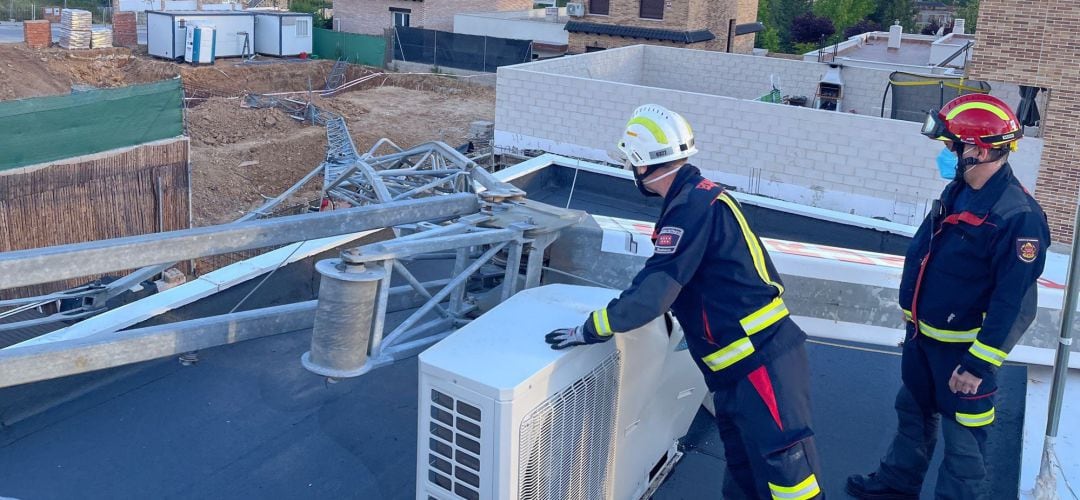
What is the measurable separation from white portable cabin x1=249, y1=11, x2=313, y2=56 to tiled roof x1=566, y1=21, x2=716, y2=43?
49.0ft

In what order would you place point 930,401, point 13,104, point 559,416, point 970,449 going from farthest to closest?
point 13,104, point 930,401, point 970,449, point 559,416

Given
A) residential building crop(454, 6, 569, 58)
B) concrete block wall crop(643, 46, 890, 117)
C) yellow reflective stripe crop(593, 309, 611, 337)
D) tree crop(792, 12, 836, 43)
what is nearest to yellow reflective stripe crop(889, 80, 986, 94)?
concrete block wall crop(643, 46, 890, 117)

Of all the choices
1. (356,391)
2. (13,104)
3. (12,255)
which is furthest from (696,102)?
(12,255)

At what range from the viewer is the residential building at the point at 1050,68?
1589cm

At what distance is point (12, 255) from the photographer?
279 cm

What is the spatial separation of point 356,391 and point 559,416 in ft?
8.45

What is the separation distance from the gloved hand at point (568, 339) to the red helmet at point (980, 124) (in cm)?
176

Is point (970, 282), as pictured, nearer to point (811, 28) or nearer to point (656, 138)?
point (656, 138)

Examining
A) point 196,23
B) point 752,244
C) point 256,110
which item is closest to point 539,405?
point 752,244

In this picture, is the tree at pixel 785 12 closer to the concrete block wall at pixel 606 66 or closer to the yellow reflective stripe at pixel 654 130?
the concrete block wall at pixel 606 66

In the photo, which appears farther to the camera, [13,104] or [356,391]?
[13,104]

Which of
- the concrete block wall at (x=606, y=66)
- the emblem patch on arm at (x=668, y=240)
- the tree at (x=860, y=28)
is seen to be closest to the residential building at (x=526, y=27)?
the concrete block wall at (x=606, y=66)

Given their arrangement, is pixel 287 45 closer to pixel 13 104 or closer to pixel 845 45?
pixel 845 45

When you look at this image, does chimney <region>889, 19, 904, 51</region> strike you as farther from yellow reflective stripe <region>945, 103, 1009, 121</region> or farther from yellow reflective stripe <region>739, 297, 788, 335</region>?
yellow reflective stripe <region>739, 297, 788, 335</region>
